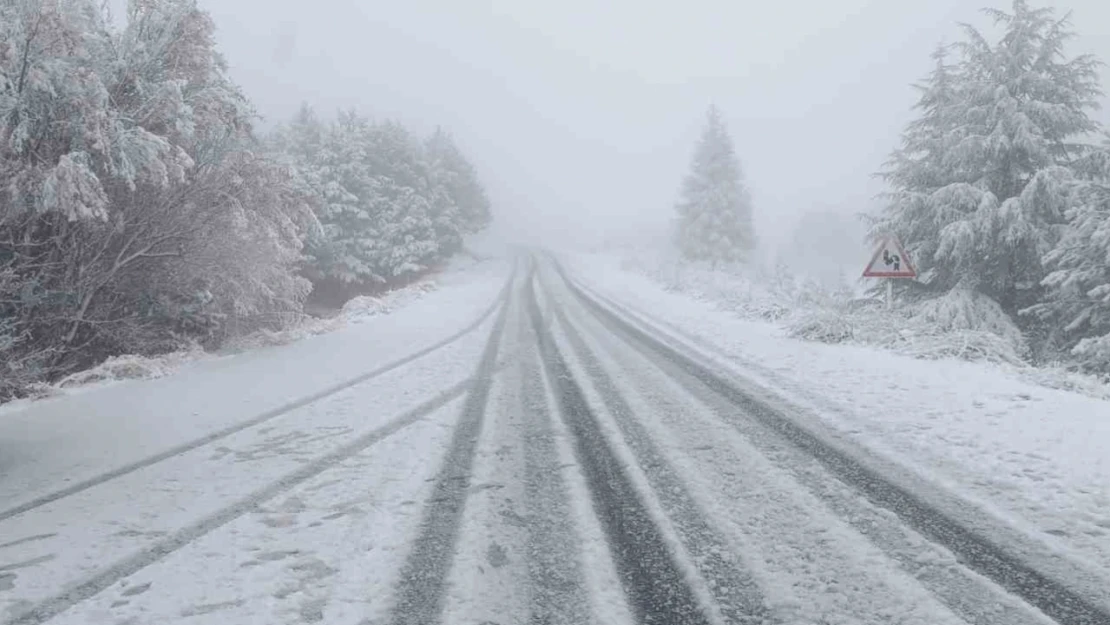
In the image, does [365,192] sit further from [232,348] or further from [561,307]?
[232,348]

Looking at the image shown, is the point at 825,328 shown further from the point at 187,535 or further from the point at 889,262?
the point at 187,535

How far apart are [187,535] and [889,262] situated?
11.2 meters

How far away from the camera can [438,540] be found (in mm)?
3266

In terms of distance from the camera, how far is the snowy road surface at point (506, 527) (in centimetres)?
263

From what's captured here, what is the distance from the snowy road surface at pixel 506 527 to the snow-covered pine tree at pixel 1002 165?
9.46 metres

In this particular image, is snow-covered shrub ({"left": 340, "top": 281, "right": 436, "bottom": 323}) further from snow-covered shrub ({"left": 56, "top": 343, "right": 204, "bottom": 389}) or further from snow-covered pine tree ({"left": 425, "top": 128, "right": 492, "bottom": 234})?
snow-covered pine tree ({"left": 425, "top": 128, "right": 492, "bottom": 234})

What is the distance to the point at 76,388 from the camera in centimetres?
729

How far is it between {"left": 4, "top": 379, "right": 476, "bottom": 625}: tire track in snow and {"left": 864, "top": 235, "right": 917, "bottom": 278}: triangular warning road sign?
8.91m

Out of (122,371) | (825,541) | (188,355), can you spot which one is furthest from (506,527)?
(188,355)

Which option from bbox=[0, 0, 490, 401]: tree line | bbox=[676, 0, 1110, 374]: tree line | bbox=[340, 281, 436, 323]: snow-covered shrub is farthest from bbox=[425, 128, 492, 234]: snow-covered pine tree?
bbox=[676, 0, 1110, 374]: tree line

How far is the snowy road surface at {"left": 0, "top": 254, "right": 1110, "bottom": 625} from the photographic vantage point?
2.63m

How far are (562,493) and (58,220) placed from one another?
7.64m

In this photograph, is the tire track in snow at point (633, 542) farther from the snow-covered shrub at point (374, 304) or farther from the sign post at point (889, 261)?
the snow-covered shrub at point (374, 304)

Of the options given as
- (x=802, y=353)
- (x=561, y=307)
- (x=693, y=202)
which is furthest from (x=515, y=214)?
(x=802, y=353)
